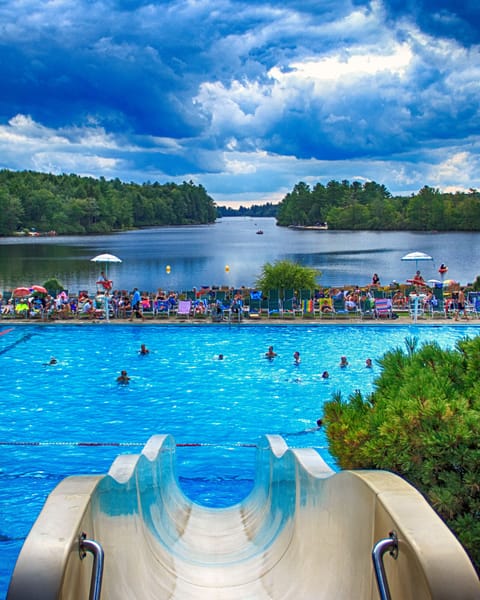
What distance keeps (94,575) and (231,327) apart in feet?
58.7

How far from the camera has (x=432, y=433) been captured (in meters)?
3.47

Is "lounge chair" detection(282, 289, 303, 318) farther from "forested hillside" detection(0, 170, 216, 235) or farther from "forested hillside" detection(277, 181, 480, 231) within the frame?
"forested hillside" detection(277, 181, 480, 231)

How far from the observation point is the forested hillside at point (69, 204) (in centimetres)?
11399

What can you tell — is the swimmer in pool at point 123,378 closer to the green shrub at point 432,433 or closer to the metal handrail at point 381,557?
the green shrub at point 432,433

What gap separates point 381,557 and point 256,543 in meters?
3.64

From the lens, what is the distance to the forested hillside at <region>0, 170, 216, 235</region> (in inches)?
4488

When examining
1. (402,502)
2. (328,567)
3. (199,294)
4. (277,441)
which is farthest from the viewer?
(199,294)

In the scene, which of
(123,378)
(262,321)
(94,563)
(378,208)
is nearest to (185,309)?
(262,321)

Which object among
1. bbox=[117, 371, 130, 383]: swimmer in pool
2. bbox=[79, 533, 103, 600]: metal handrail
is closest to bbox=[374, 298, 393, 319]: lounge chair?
bbox=[117, 371, 130, 383]: swimmer in pool

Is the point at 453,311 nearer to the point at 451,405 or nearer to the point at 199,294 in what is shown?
the point at 199,294

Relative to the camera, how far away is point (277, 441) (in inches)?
269

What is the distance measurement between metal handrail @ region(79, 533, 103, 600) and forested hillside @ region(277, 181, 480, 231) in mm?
132484

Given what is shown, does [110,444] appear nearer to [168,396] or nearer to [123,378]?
[168,396]

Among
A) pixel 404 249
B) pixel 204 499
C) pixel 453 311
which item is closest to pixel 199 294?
pixel 453 311
